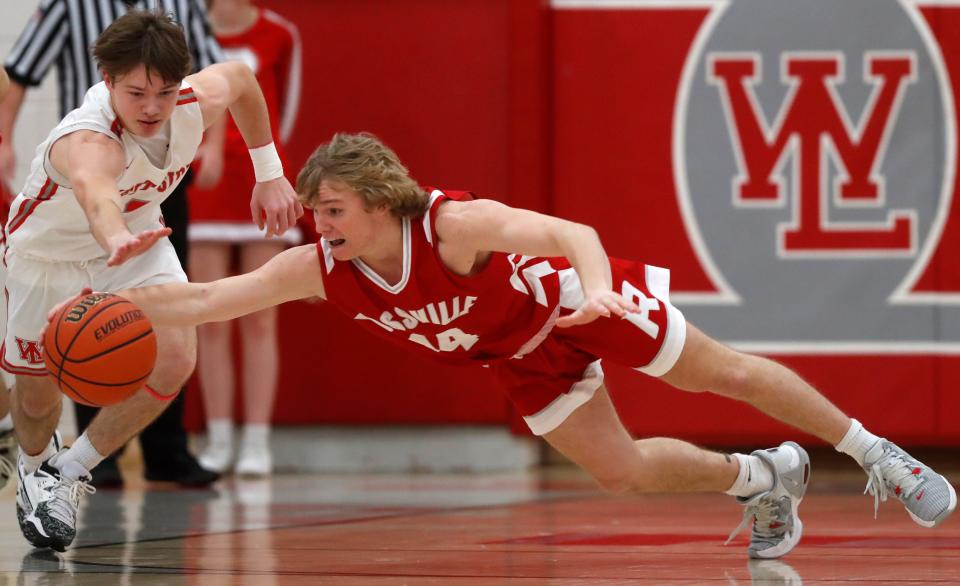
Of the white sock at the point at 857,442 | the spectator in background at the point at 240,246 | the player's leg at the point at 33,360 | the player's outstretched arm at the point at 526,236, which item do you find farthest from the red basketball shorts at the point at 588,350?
the spectator in background at the point at 240,246

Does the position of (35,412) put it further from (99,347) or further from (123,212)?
(99,347)

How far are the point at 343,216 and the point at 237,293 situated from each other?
351 mm

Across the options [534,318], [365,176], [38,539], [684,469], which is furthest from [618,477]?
[38,539]

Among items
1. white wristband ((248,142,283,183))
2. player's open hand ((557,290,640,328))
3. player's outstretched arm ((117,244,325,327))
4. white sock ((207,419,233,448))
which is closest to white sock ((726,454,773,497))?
player's open hand ((557,290,640,328))

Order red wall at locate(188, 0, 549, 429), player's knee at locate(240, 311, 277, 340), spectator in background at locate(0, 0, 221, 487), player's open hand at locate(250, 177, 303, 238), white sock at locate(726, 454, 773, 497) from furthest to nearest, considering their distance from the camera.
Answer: red wall at locate(188, 0, 549, 429)
player's knee at locate(240, 311, 277, 340)
spectator in background at locate(0, 0, 221, 487)
player's open hand at locate(250, 177, 303, 238)
white sock at locate(726, 454, 773, 497)

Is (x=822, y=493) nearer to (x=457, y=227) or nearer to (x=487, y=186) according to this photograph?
(x=487, y=186)

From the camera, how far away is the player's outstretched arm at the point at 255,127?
4534 millimetres

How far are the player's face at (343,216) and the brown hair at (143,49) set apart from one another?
1.94 feet

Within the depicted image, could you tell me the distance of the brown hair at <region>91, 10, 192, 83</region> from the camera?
4066mm

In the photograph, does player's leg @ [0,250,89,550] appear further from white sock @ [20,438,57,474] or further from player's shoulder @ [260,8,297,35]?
player's shoulder @ [260,8,297,35]

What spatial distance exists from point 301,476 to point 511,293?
12.2 feet

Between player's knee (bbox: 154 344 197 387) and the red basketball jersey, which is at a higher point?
the red basketball jersey

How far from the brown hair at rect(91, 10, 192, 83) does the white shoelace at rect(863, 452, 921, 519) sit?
2204 mm

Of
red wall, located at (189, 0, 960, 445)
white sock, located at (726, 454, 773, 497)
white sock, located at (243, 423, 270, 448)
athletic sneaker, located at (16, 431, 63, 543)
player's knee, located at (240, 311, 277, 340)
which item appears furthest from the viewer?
red wall, located at (189, 0, 960, 445)
